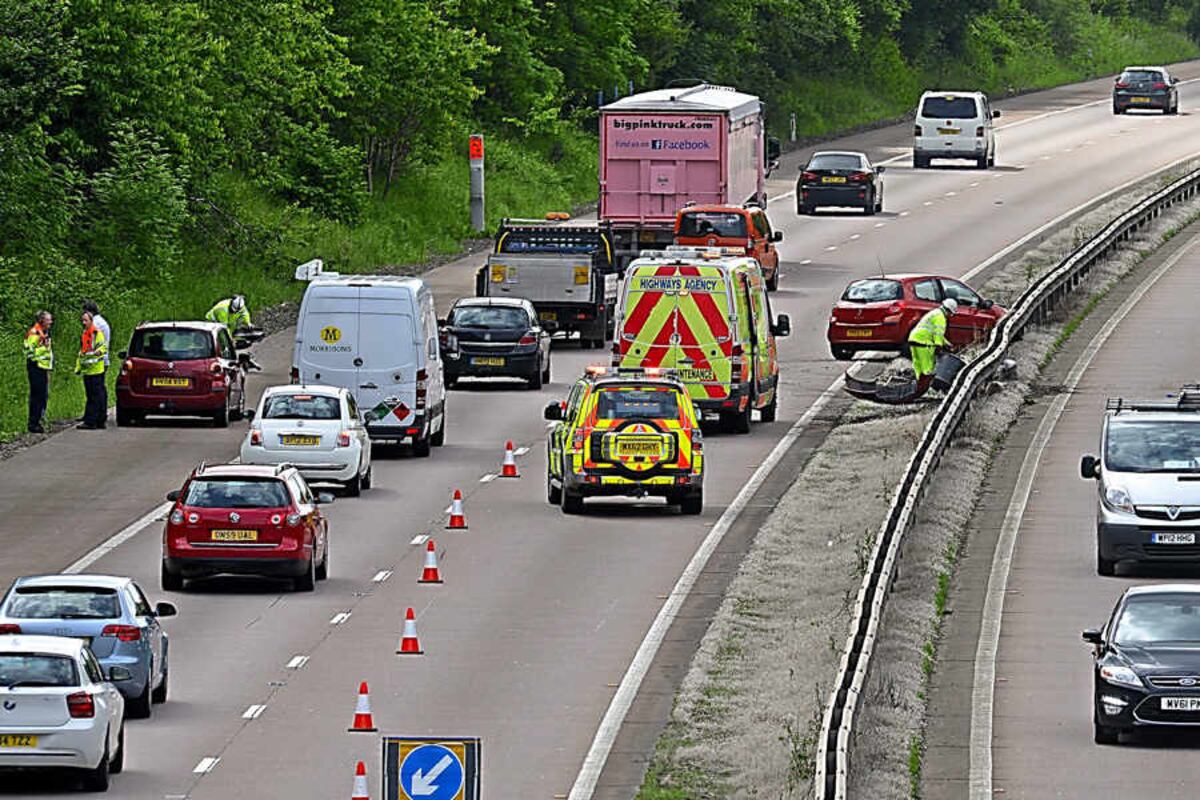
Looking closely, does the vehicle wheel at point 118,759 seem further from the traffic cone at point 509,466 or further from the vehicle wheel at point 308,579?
the traffic cone at point 509,466

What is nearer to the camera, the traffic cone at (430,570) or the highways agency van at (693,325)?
the traffic cone at (430,570)

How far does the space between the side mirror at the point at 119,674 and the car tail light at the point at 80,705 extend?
274cm

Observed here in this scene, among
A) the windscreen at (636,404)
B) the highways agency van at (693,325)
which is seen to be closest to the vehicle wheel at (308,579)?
the windscreen at (636,404)

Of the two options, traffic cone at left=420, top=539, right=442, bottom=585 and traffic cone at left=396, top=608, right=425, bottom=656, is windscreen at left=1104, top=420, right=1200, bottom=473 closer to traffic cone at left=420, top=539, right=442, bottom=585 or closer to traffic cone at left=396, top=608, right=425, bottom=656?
traffic cone at left=420, top=539, right=442, bottom=585

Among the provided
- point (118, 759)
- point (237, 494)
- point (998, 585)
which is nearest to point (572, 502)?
point (998, 585)

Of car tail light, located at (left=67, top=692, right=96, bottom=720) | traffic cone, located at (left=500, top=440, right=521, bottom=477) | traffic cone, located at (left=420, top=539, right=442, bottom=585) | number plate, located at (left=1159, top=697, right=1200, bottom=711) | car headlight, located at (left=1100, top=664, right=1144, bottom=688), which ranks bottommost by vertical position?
traffic cone, located at (left=500, top=440, right=521, bottom=477)

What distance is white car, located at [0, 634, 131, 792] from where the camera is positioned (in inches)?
815

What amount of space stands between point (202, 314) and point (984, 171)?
33.5 m

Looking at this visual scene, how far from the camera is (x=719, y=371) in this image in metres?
42.2

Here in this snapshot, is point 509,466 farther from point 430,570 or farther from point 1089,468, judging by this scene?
point 1089,468

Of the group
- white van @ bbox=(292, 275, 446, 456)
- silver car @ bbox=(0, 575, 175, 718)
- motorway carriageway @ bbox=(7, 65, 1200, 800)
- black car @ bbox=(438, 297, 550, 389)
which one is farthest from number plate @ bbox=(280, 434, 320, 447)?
silver car @ bbox=(0, 575, 175, 718)

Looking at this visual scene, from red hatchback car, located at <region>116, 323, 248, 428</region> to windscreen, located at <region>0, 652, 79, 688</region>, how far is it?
2187cm

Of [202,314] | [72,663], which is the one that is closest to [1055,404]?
[202,314]

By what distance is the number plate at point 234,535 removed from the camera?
29.8m
